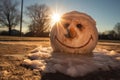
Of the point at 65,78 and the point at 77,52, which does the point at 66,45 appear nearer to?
the point at 77,52

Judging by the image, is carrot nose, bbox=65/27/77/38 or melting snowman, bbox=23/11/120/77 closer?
melting snowman, bbox=23/11/120/77

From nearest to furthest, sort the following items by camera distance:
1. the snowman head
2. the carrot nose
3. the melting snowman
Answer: the melting snowman < the carrot nose < the snowman head

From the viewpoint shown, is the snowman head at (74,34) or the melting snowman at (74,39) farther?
the snowman head at (74,34)

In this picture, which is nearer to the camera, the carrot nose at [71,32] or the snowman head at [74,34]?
the carrot nose at [71,32]

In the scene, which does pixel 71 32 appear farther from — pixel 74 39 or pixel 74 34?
pixel 74 39

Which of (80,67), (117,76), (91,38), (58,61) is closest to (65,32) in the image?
(91,38)

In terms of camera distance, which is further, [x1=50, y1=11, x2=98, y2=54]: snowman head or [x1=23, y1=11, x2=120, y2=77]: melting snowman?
[x1=50, y1=11, x2=98, y2=54]: snowman head

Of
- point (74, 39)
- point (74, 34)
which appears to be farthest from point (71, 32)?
point (74, 39)

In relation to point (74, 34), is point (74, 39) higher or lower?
lower

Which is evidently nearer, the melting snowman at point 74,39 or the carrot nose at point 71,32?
the melting snowman at point 74,39

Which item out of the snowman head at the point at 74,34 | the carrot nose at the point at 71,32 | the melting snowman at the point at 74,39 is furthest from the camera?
the snowman head at the point at 74,34

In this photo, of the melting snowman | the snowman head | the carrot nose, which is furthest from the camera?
the snowman head

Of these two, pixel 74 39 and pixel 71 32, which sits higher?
pixel 71 32

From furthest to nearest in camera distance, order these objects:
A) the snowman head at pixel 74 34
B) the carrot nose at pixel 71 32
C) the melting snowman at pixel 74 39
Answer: the snowman head at pixel 74 34, the carrot nose at pixel 71 32, the melting snowman at pixel 74 39
